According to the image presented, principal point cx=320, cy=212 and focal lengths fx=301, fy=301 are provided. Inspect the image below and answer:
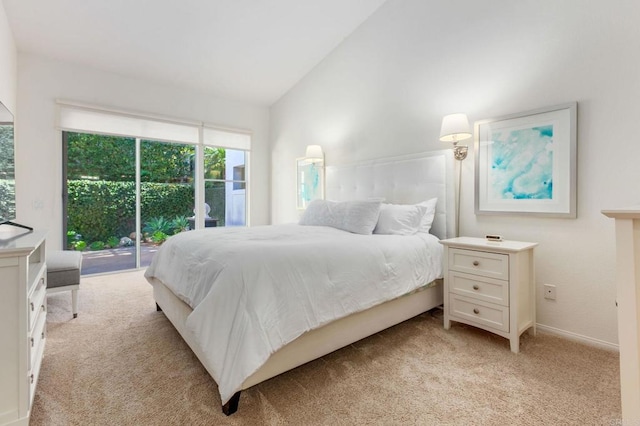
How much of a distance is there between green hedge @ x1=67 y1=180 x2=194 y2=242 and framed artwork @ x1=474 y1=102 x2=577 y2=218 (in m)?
4.17

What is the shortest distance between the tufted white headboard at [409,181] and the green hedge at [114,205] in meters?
2.58

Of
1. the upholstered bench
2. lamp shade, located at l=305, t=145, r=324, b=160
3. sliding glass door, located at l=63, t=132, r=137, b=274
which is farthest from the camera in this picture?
lamp shade, located at l=305, t=145, r=324, b=160

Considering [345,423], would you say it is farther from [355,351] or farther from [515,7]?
[515,7]

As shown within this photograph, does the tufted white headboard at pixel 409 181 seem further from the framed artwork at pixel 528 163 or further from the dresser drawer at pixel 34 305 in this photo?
the dresser drawer at pixel 34 305

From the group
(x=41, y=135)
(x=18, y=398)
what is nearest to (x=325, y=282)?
(x=18, y=398)

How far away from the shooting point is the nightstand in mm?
2045

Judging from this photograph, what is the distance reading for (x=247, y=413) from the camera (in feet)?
4.78

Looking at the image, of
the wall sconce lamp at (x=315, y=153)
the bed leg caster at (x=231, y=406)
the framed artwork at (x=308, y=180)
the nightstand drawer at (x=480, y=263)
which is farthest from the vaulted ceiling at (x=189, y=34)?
the bed leg caster at (x=231, y=406)

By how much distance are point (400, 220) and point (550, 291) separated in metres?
1.27

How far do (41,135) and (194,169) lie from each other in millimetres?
1812

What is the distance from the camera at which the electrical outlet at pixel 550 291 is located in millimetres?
2348

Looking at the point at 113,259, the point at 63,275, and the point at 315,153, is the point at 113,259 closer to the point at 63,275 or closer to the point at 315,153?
the point at 63,275

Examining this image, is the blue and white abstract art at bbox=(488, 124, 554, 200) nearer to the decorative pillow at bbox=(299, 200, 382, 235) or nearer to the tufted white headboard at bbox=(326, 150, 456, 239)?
the tufted white headboard at bbox=(326, 150, 456, 239)

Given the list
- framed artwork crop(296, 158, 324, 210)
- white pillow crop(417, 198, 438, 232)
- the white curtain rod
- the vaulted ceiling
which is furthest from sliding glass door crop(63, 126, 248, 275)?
white pillow crop(417, 198, 438, 232)
